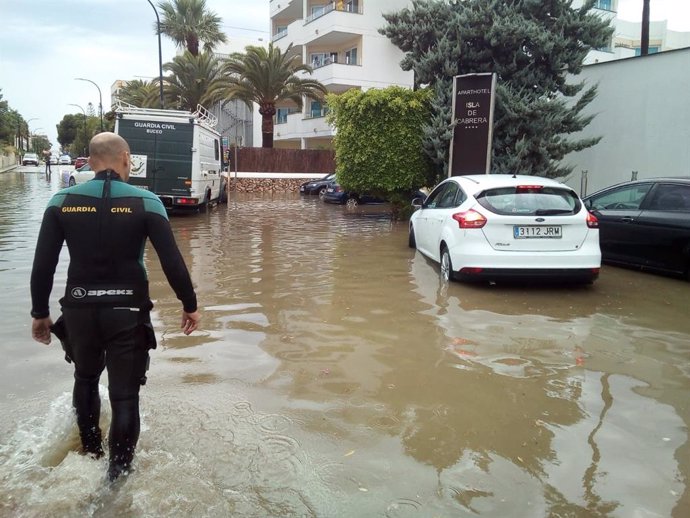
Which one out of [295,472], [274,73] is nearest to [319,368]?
[295,472]

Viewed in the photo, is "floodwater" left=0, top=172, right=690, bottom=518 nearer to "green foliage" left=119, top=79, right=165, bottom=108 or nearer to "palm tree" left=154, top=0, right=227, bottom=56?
"green foliage" left=119, top=79, right=165, bottom=108

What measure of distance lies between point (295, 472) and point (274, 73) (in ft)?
105

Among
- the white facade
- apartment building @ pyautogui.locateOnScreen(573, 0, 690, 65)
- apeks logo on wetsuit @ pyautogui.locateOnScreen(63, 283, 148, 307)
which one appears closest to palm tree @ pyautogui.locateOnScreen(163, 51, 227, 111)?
the white facade

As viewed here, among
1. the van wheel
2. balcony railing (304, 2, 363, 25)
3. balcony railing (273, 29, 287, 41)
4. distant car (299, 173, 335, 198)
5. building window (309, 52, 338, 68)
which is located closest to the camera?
the van wheel

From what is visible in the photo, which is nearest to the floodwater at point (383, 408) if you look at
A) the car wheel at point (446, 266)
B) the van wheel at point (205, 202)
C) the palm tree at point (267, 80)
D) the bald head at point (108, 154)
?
the car wheel at point (446, 266)

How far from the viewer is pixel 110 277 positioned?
9.55 feet

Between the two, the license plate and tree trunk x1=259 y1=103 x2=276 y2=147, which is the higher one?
→ tree trunk x1=259 y1=103 x2=276 y2=147

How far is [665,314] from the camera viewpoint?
6.51 meters

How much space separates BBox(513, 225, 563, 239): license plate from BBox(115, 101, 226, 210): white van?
11.3m

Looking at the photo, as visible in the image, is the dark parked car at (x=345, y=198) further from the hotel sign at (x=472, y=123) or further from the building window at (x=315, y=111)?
the building window at (x=315, y=111)

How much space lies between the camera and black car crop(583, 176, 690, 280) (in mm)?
7883

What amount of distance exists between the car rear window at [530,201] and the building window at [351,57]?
103 ft

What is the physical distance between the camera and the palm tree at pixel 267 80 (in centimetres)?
3262

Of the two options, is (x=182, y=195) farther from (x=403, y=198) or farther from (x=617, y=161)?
(x=617, y=161)
